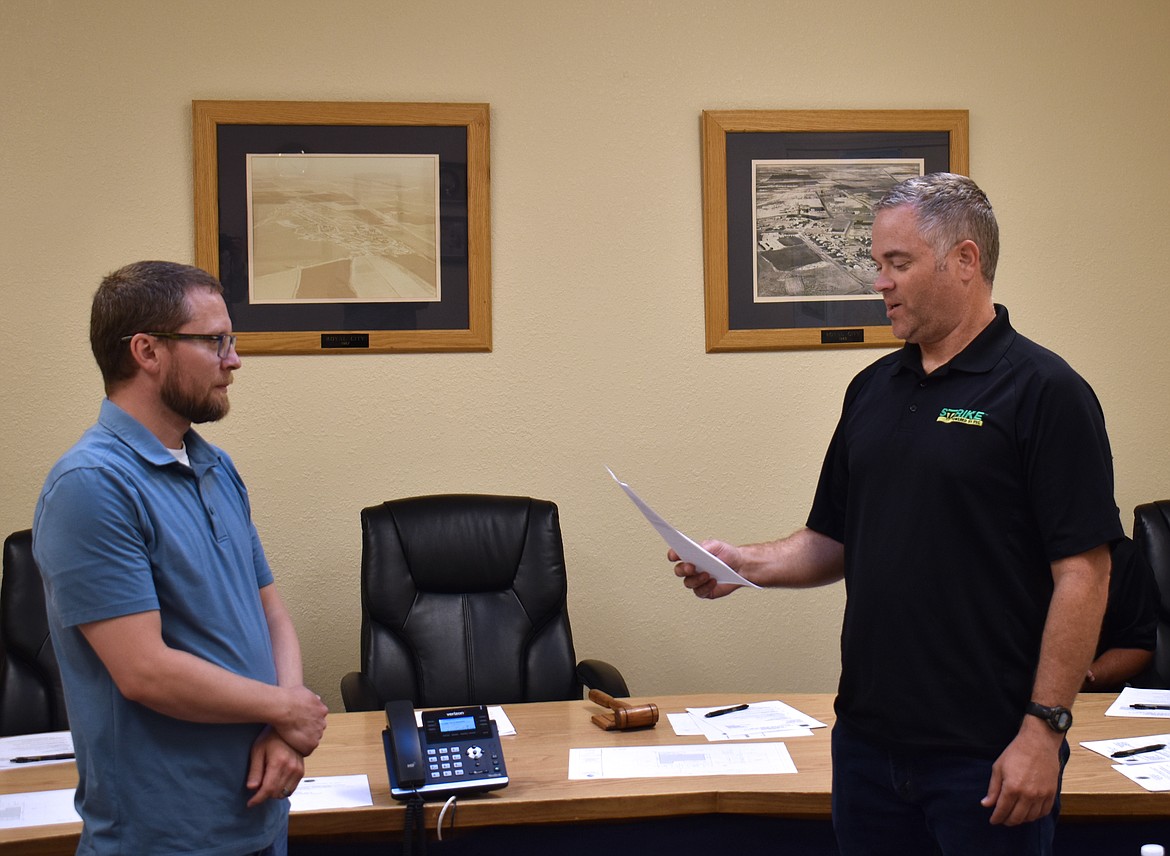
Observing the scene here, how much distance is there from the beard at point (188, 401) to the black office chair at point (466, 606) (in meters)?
1.23

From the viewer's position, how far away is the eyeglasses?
5.58 ft

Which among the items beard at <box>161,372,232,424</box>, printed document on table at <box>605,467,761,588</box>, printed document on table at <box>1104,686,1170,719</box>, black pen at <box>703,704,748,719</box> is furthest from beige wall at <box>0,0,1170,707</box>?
beard at <box>161,372,232,424</box>

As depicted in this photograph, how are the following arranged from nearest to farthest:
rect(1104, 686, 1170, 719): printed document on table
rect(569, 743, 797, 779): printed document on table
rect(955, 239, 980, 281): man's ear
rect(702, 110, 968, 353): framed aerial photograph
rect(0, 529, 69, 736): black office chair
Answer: rect(955, 239, 980, 281): man's ear, rect(569, 743, 797, 779): printed document on table, rect(1104, 686, 1170, 719): printed document on table, rect(0, 529, 69, 736): black office chair, rect(702, 110, 968, 353): framed aerial photograph

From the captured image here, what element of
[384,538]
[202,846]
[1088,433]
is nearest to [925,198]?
[1088,433]

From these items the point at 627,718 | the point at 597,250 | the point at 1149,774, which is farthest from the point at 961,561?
the point at 597,250

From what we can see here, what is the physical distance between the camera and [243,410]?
3.32m

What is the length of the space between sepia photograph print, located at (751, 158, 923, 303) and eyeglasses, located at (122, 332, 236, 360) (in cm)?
207

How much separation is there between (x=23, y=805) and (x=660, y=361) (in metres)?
2.16

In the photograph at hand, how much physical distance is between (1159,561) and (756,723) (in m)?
1.45

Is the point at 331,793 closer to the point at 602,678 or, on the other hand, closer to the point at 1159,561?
the point at 602,678

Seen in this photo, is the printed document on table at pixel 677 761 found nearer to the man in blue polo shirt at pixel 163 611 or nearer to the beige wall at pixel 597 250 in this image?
the man in blue polo shirt at pixel 163 611

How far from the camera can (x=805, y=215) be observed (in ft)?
11.5

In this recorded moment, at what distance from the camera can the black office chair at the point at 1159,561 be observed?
9.96ft

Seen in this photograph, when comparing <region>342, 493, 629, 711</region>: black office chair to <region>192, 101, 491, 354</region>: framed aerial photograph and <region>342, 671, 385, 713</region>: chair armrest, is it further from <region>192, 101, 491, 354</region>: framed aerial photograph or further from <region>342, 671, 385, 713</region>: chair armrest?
<region>192, 101, 491, 354</region>: framed aerial photograph
